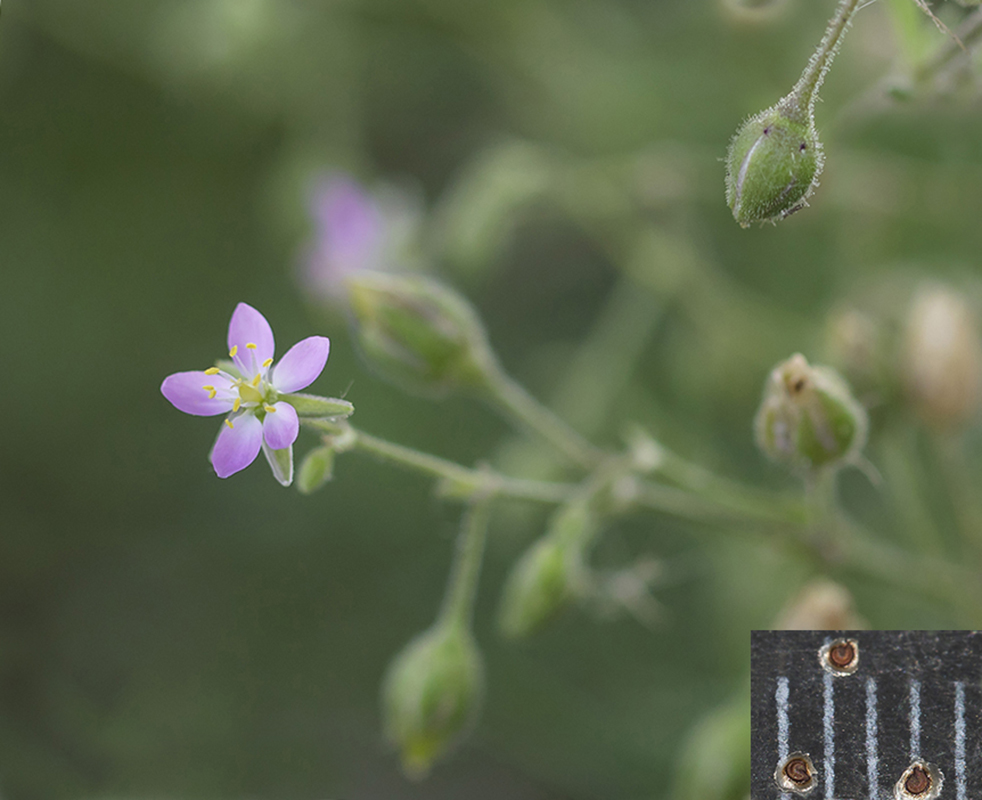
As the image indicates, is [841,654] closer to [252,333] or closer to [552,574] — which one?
[552,574]

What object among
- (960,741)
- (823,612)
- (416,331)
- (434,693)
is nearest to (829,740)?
(960,741)

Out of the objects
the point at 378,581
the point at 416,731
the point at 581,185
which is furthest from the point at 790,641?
the point at 378,581

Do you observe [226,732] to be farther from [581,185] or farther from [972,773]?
[972,773]

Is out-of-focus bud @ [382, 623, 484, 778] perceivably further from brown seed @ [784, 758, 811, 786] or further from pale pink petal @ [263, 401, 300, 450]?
pale pink petal @ [263, 401, 300, 450]

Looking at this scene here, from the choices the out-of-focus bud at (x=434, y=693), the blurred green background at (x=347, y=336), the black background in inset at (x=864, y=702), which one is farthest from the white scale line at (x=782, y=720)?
the blurred green background at (x=347, y=336)

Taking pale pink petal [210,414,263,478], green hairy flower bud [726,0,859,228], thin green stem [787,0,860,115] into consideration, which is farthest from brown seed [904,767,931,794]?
pale pink petal [210,414,263,478]

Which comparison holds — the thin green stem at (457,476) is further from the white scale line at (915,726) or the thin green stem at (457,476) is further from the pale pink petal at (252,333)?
the white scale line at (915,726)

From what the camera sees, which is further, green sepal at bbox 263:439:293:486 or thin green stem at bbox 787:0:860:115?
green sepal at bbox 263:439:293:486
